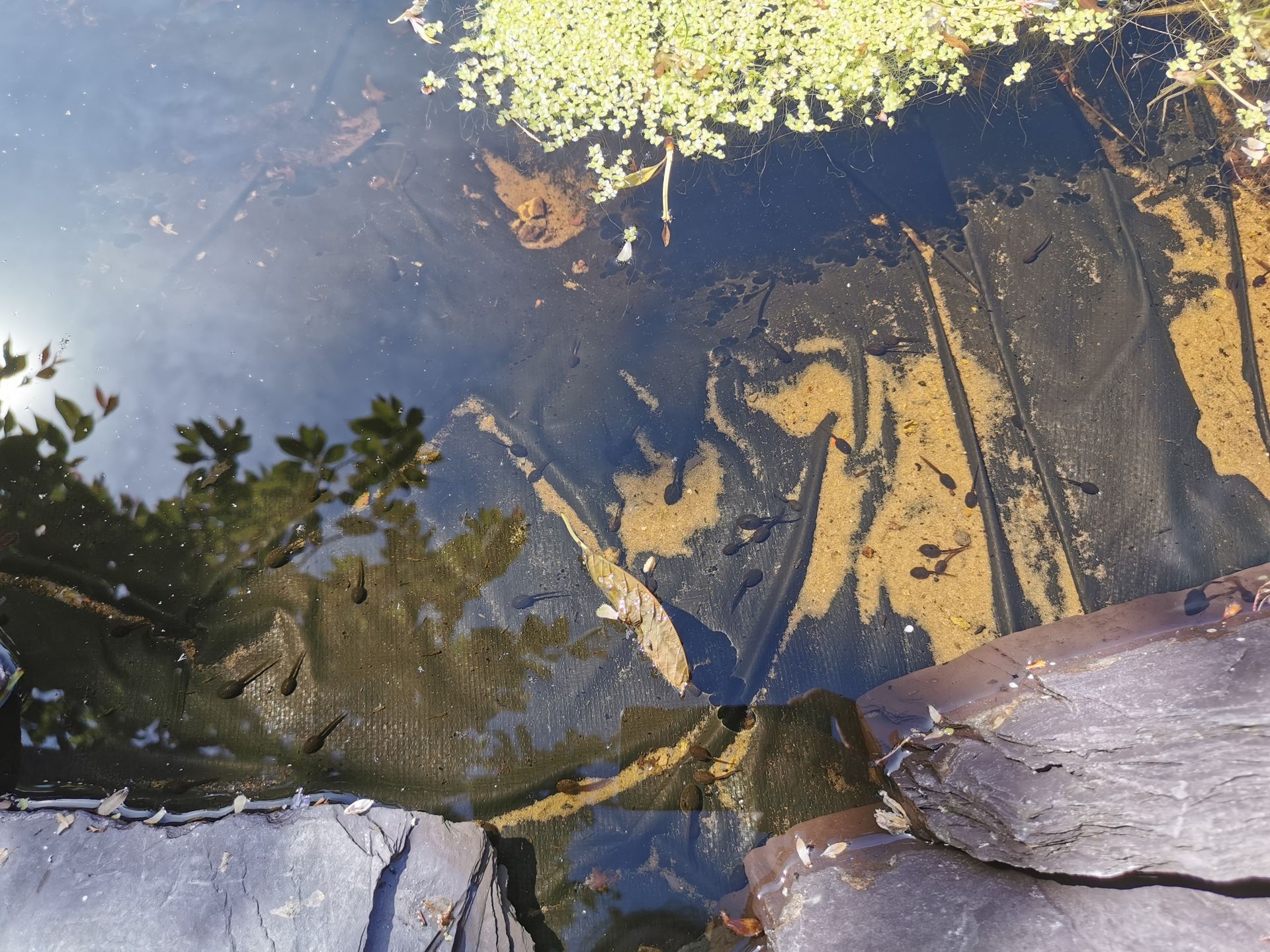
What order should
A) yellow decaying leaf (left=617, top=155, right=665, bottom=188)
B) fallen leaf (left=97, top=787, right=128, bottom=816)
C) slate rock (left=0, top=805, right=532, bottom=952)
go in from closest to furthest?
1. slate rock (left=0, top=805, right=532, bottom=952)
2. fallen leaf (left=97, top=787, right=128, bottom=816)
3. yellow decaying leaf (left=617, top=155, right=665, bottom=188)

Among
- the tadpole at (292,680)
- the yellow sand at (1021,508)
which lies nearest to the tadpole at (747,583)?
the yellow sand at (1021,508)

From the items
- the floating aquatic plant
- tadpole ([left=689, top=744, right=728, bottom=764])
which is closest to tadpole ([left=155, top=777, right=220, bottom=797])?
tadpole ([left=689, top=744, right=728, bottom=764])

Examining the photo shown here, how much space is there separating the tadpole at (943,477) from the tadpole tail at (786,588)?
365 millimetres

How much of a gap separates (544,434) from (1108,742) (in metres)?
1.97

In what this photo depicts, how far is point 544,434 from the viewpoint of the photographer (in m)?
2.55

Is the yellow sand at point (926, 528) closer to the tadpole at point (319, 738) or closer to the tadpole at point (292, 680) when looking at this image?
the tadpole at point (319, 738)

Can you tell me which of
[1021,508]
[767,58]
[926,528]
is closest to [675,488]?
[926,528]

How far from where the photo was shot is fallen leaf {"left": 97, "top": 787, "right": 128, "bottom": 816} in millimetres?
2111

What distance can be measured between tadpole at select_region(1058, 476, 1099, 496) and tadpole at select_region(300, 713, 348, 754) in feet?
8.80

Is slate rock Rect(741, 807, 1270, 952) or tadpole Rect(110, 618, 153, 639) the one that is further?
tadpole Rect(110, 618, 153, 639)

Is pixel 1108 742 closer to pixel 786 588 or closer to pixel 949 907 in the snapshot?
pixel 949 907

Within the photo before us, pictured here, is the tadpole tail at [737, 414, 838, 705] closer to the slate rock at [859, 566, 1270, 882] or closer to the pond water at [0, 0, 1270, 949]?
the pond water at [0, 0, 1270, 949]

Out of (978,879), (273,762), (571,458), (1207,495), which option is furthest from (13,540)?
(1207,495)

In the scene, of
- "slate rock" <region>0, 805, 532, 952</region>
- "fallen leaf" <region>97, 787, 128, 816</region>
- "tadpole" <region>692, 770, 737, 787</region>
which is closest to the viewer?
"slate rock" <region>0, 805, 532, 952</region>
